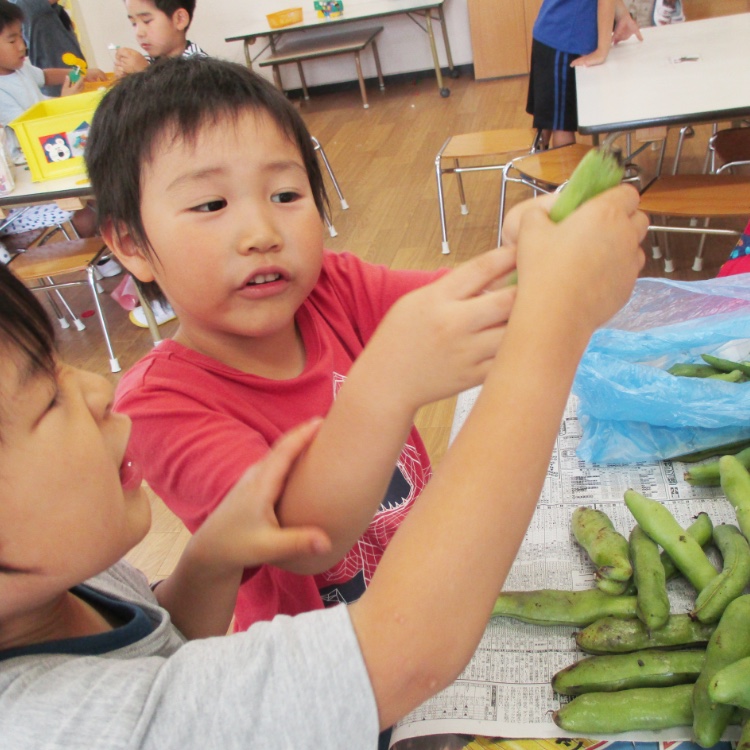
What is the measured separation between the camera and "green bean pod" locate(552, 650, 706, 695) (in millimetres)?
758

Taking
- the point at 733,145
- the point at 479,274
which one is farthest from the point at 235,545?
the point at 733,145

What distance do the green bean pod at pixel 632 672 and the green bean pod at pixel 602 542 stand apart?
103 mm

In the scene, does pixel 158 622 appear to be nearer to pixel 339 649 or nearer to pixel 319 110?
pixel 339 649

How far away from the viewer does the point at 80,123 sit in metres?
2.71

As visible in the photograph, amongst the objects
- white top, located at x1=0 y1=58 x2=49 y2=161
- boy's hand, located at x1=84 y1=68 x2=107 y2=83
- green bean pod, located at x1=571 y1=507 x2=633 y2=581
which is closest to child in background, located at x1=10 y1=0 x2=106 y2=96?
boy's hand, located at x1=84 y1=68 x2=107 y2=83

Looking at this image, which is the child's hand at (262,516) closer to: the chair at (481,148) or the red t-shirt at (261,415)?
the red t-shirt at (261,415)

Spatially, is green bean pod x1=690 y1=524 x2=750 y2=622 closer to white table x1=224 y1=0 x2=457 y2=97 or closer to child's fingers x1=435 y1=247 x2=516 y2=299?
child's fingers x1=435 y1=247 x2=516 y2=299

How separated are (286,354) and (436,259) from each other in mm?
2427

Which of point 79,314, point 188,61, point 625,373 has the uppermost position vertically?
point 188,61

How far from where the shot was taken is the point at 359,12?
5402 millimetres

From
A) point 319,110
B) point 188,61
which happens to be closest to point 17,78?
point 319,110

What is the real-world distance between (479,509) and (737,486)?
2.17 ft

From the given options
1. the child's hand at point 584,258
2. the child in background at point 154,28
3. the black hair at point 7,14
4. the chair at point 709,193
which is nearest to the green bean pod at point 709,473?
the child's hand at point 584,258

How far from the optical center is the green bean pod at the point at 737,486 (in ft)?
2.92
